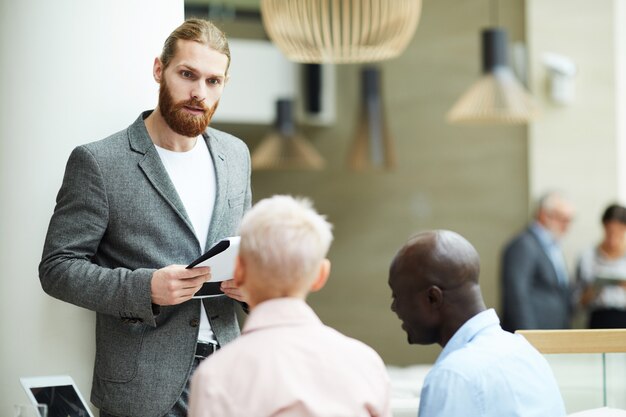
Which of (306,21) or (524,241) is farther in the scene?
(524,241)

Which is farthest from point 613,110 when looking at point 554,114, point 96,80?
point 96,80

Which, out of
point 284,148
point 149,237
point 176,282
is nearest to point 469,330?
point 176,282

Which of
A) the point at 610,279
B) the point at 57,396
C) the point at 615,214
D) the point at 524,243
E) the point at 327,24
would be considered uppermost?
the point at 327,24

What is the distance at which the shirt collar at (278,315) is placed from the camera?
5.72ft

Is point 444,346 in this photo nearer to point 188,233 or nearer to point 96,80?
point 188,233

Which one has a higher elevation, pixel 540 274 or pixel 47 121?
pixel 47 121

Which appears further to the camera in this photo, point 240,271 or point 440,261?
point 440,261

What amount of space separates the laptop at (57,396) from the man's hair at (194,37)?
0.80 m

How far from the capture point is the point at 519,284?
711 cm

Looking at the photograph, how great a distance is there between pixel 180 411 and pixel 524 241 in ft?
16.7

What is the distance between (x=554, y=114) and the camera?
331 inches

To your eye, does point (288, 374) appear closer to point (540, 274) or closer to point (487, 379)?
point (487, 379)

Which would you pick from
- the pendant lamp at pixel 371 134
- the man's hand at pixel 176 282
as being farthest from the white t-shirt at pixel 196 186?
the pendant lamp at pixel 371 134

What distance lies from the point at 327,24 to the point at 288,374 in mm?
3455
